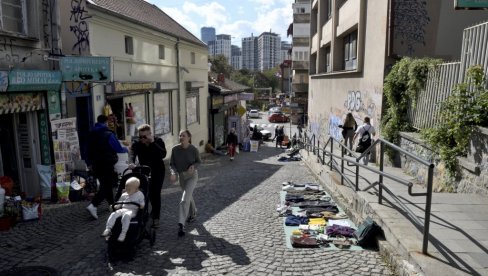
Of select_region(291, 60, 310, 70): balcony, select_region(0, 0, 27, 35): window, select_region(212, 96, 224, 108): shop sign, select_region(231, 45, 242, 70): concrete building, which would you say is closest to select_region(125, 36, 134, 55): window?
select_region(0, 0, 27, 35): window

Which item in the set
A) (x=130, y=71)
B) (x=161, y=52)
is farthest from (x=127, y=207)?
(x=161, y=52)

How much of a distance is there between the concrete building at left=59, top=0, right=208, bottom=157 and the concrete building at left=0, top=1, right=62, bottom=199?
1.95 feet

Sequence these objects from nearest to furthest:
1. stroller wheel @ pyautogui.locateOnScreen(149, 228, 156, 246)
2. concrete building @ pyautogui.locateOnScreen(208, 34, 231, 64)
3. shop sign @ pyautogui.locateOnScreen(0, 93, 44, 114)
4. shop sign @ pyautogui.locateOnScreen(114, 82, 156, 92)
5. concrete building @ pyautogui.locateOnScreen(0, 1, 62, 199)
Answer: stroller wheel @ pyautogui.locateOnScreen(149, 228, 156, 246) → shop sign @ pyautogui.locateOnScreen(0, 93, 44, 114) → concrete building @ pyautogui.locateOnScreen(0, 1, 62, 199) → shop sign @ pyautogui.locateOnScreen(114, 82, 156, 92) → concrete building @ pyautogui.locateOnScreen(208, 34, 231, 64)

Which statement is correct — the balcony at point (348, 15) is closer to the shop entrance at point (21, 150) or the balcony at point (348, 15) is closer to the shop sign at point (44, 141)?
the shop sign at point (44, 141)

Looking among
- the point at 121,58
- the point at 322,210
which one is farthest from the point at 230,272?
the point at 121,58

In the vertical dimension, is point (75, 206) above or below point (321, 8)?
below

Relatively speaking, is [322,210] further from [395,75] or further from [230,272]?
[395,75]

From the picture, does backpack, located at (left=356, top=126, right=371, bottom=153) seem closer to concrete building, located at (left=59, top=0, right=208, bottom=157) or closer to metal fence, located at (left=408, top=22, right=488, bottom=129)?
metal fence, located at (left=408, top=22, right=488, bottom=129)

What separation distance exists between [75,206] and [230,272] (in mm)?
4925

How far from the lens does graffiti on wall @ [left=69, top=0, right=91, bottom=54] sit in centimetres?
1041

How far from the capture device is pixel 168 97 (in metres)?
17.8

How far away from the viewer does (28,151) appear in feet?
30.7

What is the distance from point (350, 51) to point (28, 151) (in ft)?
44.4

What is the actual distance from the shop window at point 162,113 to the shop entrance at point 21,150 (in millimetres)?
6826
